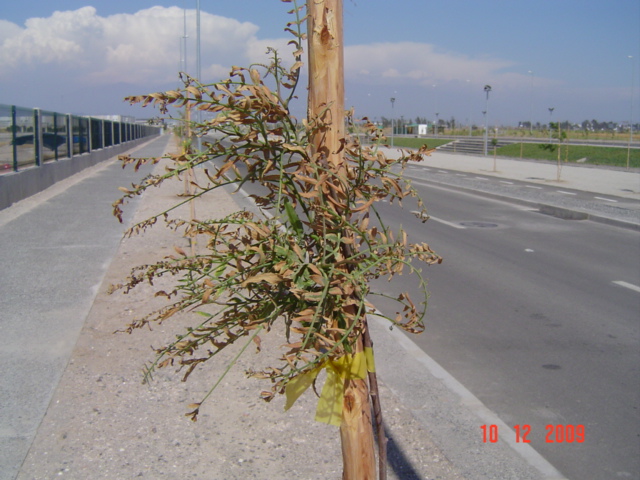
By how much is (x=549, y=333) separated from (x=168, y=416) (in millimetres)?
4300

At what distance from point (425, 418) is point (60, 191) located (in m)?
16.7

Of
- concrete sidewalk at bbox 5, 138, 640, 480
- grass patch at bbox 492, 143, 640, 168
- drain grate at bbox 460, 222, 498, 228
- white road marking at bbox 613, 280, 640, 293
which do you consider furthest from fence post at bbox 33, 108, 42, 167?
grass patch at bbox 492, 143, 640, 168

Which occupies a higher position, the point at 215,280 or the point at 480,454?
the point at 215,280

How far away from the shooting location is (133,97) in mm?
1995

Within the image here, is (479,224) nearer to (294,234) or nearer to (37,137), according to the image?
(37,137)

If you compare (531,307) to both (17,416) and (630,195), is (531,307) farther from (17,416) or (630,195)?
(630,195)

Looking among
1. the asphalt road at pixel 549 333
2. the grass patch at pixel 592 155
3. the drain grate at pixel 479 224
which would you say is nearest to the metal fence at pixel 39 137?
the drain grate at pixel 479 224

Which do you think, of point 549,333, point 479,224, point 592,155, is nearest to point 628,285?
point 549,333

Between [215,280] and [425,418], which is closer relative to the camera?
[215,280]

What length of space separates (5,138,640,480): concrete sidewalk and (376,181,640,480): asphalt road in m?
0.33

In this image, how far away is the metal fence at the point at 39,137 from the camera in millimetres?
16359

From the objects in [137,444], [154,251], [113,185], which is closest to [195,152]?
[137,444]
